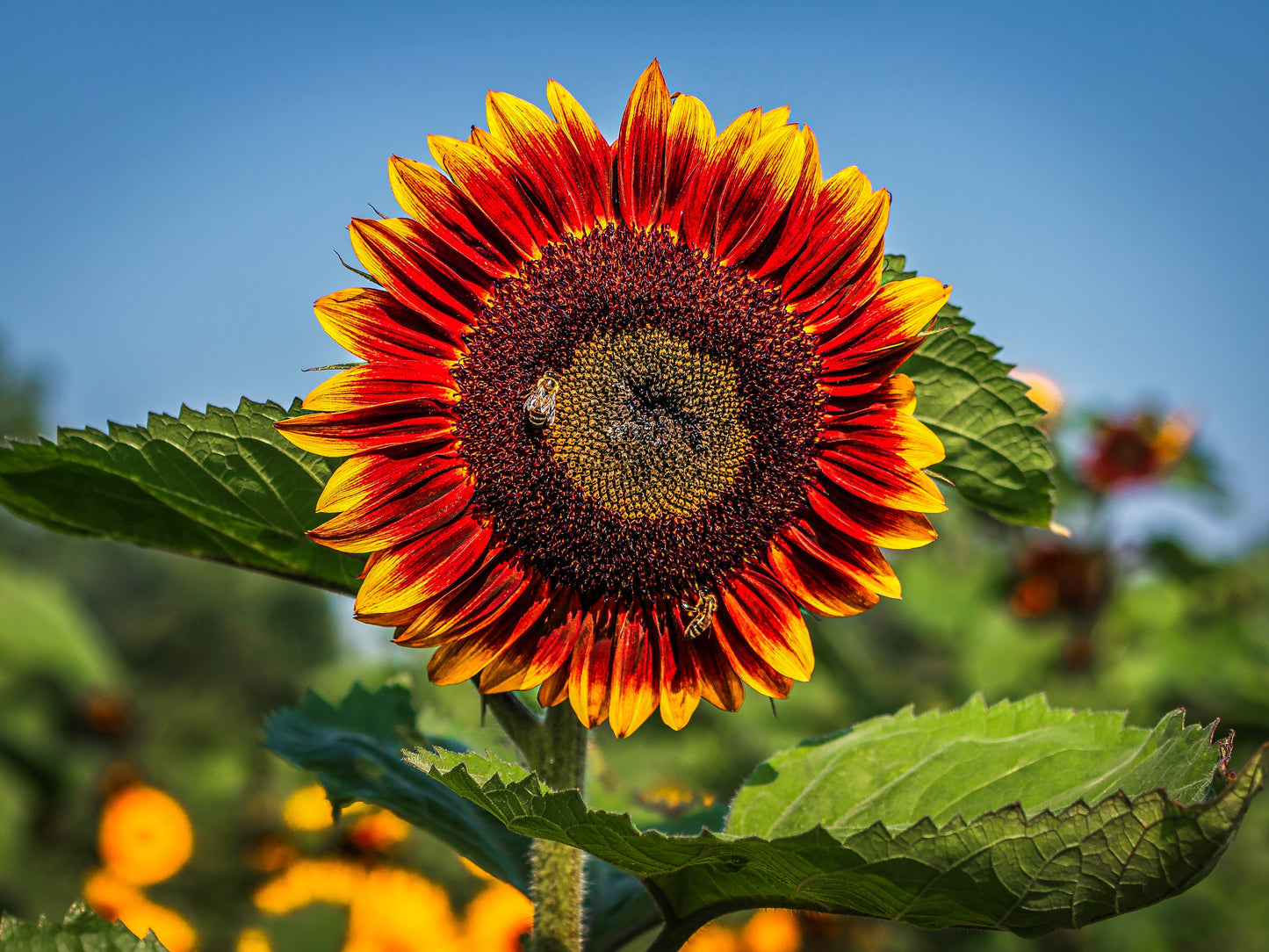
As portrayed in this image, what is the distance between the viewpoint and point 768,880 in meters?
1.31

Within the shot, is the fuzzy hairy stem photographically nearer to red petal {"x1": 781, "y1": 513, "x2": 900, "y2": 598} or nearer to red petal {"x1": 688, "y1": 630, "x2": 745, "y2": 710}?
red petal {"x1": 688, "y1": 630, "x2": 745, "y2": 710}

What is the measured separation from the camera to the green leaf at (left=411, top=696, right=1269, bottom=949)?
3.64 ft

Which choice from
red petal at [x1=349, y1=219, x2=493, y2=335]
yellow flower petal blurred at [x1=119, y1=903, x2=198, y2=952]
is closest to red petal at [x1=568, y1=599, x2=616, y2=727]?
red petal at [x1=349, y1=219, x2=493, y2=335]

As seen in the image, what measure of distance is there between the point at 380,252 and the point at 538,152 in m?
0.27

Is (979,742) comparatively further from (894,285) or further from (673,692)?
(894,285)

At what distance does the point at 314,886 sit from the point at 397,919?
1.22 ft

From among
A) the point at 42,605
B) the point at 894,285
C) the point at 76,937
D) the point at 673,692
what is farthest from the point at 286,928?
the point at 42,605

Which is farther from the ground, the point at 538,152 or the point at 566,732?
the point at 538,152

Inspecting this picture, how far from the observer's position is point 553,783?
1594 millimetres

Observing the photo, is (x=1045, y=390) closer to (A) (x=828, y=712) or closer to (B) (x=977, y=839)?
(A) (x=828, y=712)

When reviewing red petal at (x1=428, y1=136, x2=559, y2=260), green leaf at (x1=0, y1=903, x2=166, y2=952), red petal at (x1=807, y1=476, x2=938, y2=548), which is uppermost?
red petal at (x1=428, y1=136, x2=559, y2=260)

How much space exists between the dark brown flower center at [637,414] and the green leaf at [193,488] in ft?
0.88

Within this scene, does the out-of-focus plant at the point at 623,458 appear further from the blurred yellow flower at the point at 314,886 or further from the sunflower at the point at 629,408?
the blurred yellow flower at the point at 314,886

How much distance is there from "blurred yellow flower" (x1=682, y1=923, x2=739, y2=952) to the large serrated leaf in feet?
7.33
